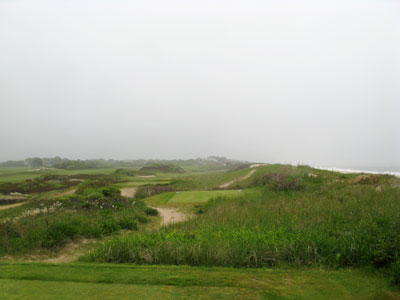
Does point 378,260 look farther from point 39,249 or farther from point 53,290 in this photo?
point 39,249

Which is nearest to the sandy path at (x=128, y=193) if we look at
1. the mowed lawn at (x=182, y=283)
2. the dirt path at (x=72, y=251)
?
the dirt path at (x=72, y=251)

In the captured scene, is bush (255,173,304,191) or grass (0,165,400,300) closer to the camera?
grass (0,165,400,300)

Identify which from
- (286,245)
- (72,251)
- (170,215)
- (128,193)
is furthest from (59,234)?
(128,193)

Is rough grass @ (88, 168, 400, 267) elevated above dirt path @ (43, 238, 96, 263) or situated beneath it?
elevated above

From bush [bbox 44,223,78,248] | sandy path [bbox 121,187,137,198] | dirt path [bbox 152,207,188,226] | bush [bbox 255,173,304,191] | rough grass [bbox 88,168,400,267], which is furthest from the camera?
sandy path [bbox 121,187,137,198]

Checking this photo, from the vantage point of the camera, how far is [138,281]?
3352 mm

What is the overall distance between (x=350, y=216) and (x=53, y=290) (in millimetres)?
8094

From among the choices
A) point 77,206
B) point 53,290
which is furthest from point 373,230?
point 77,206

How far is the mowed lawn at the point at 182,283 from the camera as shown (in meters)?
2.94

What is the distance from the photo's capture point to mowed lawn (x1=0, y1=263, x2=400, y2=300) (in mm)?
2936

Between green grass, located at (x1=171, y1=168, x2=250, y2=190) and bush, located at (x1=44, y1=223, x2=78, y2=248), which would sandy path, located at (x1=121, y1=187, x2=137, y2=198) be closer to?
green grass, located at (x1=171, y1=168, x2=250, y2=190)

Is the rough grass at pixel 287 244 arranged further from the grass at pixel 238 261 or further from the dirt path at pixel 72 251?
the dirt path at pixel 72 251

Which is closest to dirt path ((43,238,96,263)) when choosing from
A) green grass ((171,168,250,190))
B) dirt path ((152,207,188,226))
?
dirt path ((152,207,188,226))

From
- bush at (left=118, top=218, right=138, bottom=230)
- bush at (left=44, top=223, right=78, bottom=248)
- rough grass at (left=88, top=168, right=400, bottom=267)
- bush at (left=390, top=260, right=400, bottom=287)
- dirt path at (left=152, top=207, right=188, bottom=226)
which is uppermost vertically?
bush at (left=390, top=260, right=400, bottom=287)
